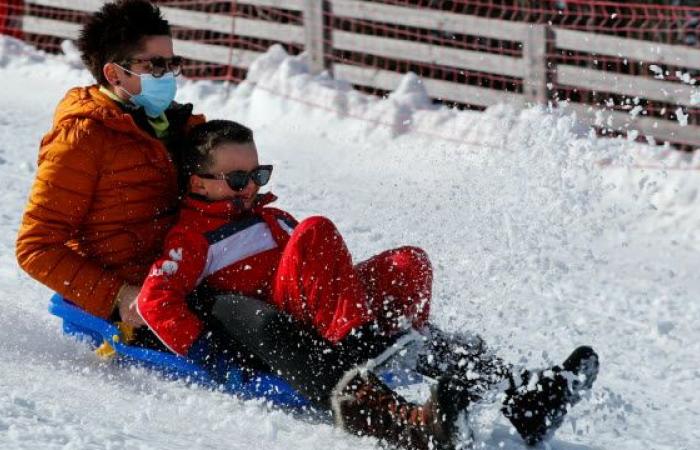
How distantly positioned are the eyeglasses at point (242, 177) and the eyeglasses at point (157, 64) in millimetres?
442

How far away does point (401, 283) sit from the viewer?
3.86 meters

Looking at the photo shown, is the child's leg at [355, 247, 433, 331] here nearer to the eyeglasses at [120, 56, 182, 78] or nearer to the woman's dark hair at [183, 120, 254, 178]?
the woman's dark hair at [183, 120, 254, 178]

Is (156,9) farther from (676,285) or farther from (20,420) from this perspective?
(676,285)

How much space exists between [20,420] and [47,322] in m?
1.33

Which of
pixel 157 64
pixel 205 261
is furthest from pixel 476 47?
pixel 205 261

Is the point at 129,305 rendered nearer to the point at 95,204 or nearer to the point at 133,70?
the point at 95,204

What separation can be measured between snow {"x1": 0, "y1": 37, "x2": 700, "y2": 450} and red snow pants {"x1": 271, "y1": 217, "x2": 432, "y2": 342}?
0.32 meters

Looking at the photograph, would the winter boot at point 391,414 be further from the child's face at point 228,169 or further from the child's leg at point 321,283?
the child's face at point 228,169

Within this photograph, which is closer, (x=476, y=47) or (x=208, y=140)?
(x=208, y=140)

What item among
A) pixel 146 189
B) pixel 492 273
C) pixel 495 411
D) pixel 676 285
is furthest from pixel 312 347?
pixel 676 285

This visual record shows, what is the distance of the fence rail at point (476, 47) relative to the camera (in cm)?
800

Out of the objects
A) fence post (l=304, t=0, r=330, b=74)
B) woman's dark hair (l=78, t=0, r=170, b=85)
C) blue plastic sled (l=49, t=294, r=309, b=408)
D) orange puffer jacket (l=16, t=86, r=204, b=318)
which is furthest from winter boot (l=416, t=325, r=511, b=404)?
fence post (l=304, t=0, r=330, b=74)

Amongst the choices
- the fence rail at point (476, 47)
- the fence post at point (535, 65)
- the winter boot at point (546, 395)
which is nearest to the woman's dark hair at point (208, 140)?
the winter boot at point (546, 395)

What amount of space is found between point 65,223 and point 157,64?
0.63 metres
